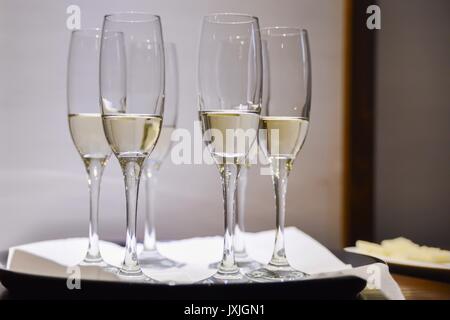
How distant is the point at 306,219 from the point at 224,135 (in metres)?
0.49

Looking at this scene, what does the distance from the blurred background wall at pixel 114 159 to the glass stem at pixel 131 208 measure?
344 millimetres

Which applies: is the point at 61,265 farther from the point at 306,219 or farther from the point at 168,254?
the point at 306,219

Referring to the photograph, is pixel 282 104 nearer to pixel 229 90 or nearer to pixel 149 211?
pixel 229 90

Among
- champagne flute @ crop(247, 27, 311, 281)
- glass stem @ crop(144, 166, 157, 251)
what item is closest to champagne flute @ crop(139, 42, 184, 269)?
glass stem @ crop(144, 166, 157, 251)

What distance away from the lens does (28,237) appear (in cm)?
92

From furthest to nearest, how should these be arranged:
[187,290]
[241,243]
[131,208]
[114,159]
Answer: [114,159]
[241,243]
[131,208]
[187,290]

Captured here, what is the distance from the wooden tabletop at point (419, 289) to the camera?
0.59 metres

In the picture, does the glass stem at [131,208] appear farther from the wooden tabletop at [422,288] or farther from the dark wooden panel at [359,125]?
the dark wooden panel at [359,125]

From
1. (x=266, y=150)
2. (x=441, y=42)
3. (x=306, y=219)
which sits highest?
(x=441, y=42)

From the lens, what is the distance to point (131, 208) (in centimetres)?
61

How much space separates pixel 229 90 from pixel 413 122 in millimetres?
420

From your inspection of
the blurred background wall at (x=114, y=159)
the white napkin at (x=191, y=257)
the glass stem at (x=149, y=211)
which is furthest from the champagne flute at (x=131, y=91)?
the blurred background wall at (x=114, y=159)

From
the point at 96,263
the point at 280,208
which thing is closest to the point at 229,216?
the point at 280,208

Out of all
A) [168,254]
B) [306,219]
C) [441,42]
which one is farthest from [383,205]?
[168,254]
